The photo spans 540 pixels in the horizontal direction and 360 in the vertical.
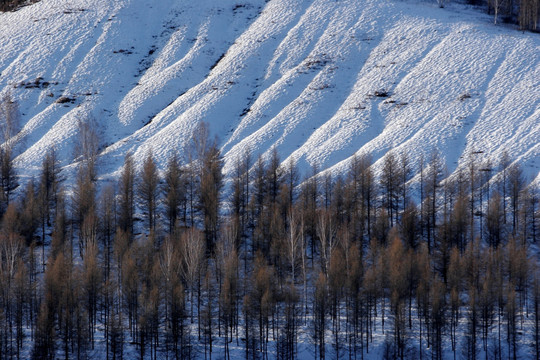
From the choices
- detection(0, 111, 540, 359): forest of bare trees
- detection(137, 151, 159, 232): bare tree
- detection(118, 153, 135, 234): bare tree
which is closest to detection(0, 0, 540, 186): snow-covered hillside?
detection(0, 111, 540, 359): forest of bare trees

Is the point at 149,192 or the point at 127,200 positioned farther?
the point at 149,192

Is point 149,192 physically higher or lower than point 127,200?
higher

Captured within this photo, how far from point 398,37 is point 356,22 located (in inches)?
502

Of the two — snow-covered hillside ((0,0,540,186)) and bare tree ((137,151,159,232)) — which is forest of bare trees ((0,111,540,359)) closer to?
bare tree ((137,151,159,232))

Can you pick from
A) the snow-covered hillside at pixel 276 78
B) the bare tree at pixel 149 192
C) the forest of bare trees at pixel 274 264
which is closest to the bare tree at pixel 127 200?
the forest of bare trees at pixel 274 264

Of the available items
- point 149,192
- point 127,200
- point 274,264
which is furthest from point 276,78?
point 274,264

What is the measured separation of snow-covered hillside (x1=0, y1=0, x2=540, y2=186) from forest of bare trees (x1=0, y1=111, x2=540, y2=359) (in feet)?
32.9

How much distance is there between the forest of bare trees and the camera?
56438mm

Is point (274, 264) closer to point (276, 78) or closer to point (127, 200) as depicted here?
point (127, 200)

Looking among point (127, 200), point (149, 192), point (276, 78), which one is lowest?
point (127, 200)

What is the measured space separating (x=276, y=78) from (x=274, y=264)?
60.1 meters

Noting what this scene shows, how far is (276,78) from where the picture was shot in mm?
118562

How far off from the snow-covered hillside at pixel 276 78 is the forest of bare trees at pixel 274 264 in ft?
32.9

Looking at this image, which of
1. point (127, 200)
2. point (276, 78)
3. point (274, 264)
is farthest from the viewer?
point (276, 78)
